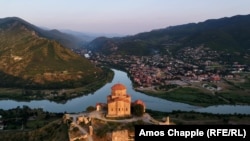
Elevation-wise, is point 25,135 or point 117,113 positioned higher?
point 117,113

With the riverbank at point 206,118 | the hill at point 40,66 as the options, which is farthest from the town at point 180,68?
the riverbank at point 206,118

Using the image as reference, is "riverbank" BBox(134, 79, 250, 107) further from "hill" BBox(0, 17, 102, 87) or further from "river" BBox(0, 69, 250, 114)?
"hill" BBox(0, 17, 102, 87)

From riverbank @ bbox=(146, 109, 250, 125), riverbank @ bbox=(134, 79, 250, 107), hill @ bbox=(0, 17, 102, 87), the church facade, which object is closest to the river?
riverbank @ bbox=(134, 79, 250, 107)

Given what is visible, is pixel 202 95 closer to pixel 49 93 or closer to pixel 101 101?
pixel 101 101

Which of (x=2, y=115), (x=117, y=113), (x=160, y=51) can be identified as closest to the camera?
(x=117, y=113)

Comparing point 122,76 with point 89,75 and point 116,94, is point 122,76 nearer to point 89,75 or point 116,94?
point 89,75

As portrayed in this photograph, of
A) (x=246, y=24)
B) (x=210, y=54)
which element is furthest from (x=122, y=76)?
(x=246, y=24)

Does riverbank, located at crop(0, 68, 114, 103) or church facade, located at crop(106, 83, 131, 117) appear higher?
church facade, located at crop(106, 83, 131, 117)

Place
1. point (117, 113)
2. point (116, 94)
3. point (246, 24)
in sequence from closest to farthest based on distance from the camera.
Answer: point (117, 113) < point (116, 94) < point (246, 24)
